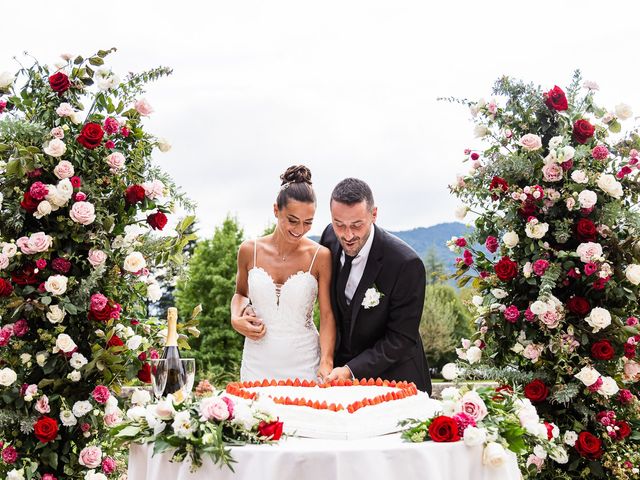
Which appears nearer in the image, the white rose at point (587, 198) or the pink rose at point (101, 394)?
the pink rose at point (101, 394)

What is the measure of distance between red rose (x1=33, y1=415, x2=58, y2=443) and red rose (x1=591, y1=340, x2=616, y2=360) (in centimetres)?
400

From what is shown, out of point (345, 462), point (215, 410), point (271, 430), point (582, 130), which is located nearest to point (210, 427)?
point (215, 410)

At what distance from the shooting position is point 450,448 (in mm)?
3443

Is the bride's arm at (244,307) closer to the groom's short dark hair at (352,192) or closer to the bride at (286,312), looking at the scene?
the bride at (286,312)

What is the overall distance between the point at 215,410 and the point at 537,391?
11.3 feet

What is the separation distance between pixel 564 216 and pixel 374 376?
7.21 feet

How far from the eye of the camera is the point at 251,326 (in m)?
5.42

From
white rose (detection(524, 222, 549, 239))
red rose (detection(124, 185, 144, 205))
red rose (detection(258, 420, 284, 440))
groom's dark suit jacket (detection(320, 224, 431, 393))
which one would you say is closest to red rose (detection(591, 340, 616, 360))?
white rose (detection(524, 222, 549, 239))

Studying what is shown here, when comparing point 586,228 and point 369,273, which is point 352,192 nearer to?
point 369,273

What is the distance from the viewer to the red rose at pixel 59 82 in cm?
556

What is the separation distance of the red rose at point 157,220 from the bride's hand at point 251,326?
0.90 meters

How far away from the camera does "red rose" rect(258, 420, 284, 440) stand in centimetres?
340

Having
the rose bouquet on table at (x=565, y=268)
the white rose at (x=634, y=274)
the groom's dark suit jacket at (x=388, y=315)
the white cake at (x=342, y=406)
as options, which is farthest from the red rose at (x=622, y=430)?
the white cake at (x=342, y=406)

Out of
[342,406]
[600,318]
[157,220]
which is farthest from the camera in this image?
[600,318]
